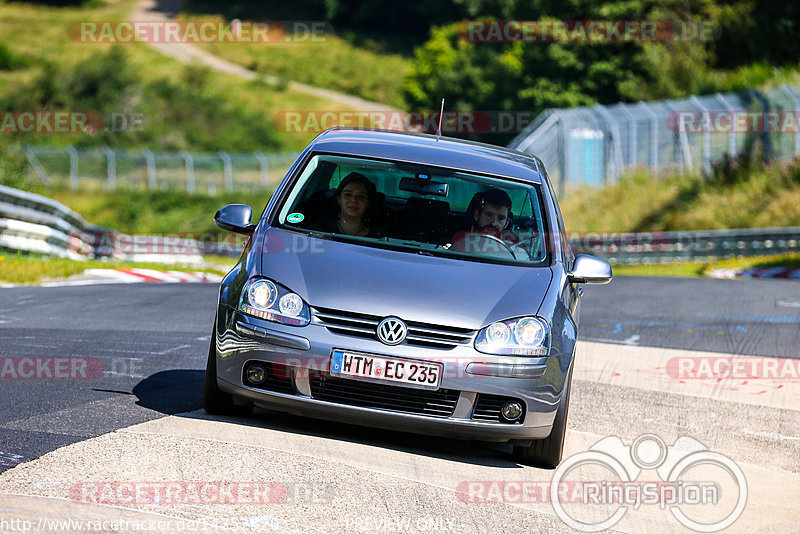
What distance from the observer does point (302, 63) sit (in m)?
94.0

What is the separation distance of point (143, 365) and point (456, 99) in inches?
2263

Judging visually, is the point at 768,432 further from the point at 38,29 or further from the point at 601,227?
the point at 38,29

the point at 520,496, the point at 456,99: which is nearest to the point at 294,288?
the point at 520,496

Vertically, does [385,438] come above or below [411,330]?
below

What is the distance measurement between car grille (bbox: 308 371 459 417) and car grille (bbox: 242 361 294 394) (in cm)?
13

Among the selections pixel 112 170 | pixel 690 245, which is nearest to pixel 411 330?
pixel 690 245

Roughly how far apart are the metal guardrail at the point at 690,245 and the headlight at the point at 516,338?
19756mm

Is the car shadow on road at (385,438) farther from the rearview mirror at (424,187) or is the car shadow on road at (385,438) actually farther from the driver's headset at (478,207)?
the rearview mirror at (424,187)

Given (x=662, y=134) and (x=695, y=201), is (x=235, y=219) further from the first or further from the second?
(x=662, y=134)

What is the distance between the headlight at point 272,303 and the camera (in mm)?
6047

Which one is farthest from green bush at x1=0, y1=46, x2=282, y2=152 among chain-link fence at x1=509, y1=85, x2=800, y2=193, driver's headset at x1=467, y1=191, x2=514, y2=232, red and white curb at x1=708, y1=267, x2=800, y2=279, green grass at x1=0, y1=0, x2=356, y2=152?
driver's headset at x1=467, y1=191, x2=514, y2=232

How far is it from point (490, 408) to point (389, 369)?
581 mm

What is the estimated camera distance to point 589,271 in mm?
6941
